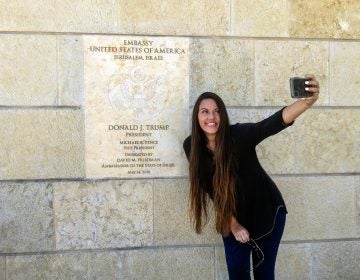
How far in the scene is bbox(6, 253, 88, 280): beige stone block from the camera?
452 centimetres

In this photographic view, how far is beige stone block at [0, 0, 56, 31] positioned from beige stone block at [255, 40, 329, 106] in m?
1.95

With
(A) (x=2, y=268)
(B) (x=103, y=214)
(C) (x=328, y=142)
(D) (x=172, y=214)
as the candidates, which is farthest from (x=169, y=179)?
(A) (x=2, y=268)

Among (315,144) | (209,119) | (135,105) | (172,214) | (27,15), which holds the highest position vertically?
(27,15)

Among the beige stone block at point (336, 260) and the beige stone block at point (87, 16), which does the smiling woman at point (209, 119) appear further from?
the beige stone block at point (336, 260)

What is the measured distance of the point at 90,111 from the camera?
14.9 feet

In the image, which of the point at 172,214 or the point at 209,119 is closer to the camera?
the point at 209,119

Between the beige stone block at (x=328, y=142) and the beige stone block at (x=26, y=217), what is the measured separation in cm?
241

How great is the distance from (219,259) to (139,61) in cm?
204

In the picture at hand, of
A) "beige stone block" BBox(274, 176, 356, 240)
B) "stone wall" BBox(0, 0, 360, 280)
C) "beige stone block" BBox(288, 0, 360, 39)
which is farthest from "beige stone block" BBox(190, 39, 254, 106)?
"beige stone block" BBox(274, 176, 356, 240)

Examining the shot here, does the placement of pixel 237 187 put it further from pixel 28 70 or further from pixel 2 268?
pixel 2 268

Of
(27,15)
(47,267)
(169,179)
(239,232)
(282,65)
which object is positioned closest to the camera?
(239,232)

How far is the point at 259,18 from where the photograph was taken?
4738mm

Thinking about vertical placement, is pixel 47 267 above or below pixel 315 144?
below

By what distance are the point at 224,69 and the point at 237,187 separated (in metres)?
1.41
